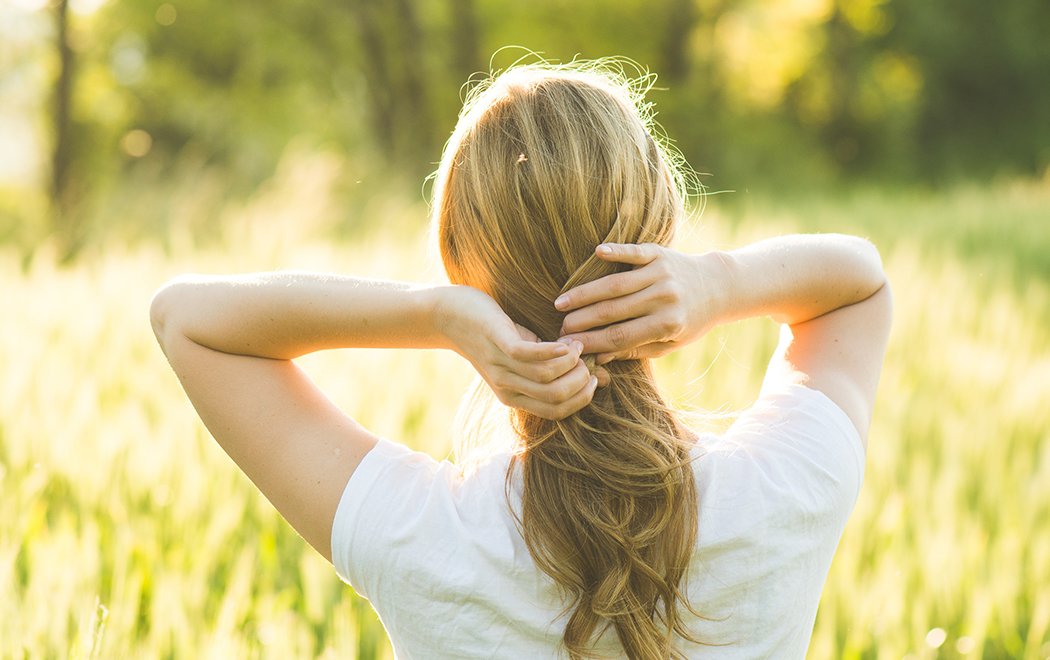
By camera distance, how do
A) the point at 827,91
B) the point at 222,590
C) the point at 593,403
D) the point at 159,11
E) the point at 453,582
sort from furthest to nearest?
the point at 827,91 < the point at 159,11 < the point at 222,590 < the point at 593,403 < the point at 453,582

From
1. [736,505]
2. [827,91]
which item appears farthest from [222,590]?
[827,91]

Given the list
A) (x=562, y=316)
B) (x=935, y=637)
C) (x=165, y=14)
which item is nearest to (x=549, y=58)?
(x=165, y=14)

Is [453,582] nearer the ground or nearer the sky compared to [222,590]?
nearer the sky

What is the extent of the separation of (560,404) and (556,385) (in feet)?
0.12

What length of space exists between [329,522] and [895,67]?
2607 centimetres

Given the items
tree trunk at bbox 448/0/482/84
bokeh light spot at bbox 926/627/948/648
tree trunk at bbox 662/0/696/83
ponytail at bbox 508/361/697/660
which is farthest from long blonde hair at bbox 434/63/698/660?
tree trunk at bbox 662/0/696/83

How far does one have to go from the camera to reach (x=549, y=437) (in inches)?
40.4

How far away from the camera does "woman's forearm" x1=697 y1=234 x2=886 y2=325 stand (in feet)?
3.75

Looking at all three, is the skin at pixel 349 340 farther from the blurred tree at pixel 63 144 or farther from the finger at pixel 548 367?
the blurred tree at pixel 63 144

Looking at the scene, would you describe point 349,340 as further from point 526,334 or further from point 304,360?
point 304,360

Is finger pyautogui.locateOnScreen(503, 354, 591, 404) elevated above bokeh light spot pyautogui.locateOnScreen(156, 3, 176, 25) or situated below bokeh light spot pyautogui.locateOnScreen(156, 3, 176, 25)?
below

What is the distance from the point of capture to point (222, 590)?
1.79m

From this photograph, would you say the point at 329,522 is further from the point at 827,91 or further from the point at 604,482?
the point at 827,91

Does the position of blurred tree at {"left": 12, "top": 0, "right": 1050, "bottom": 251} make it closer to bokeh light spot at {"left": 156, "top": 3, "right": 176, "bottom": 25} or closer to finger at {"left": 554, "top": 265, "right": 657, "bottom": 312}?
bokeh light spot at {"left": 156, "top": 3, "right": 176, "bottom": 25}
